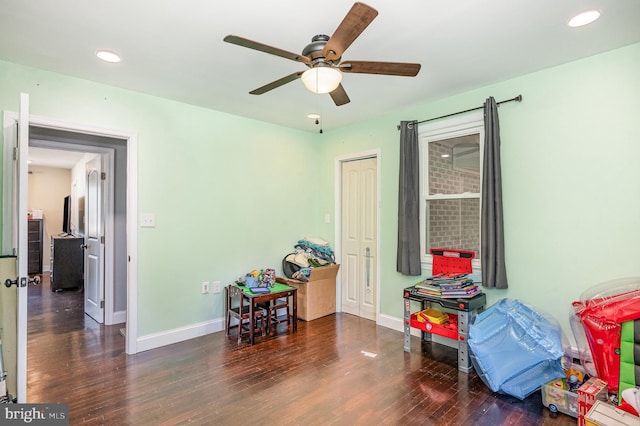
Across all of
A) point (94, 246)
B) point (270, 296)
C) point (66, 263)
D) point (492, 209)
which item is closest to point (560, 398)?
point (492, 209)

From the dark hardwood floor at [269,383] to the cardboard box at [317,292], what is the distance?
0.46 metres

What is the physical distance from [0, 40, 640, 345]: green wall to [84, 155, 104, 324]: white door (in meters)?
1.29

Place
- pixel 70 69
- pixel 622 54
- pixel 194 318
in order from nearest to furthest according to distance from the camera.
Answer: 1. pixel 622 54
2. pixel 70 69
3. pixel 194 318

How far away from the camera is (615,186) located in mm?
2496

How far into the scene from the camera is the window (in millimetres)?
3324

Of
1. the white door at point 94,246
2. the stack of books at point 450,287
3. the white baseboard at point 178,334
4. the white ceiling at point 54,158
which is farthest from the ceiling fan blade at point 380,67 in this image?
the white ceiling at point 54,158

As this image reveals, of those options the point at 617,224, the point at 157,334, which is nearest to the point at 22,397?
the point at 157,334

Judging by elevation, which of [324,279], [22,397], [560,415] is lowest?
[560,415]

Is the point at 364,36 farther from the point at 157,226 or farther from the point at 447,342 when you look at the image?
the point at 447,342

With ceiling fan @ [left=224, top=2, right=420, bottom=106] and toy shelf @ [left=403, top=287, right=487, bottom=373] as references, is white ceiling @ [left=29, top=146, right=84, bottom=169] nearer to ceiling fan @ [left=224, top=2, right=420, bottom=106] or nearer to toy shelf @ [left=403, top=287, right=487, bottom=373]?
ceiling fan @ [left=224, top=2, right=420, bottom=106]

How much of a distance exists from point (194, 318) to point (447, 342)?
268cm

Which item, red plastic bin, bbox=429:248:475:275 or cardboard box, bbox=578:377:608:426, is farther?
red plastic bin, bbox=429:248:475:275

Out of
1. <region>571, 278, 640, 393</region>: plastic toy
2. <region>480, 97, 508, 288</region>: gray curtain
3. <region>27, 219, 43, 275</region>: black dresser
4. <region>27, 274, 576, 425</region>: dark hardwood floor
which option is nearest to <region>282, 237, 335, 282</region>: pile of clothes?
<region>27, 274, 576, 425</region>: dark hardwood floor

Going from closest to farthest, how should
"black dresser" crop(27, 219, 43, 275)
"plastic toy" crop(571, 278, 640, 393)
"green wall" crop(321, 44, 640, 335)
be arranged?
"plastic toy" crop(571, 278, 640, 393), "green wall" crop(321, 44, 640, 335), "black dresser" crop(27, 219, 43, 275)
